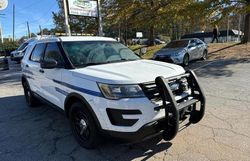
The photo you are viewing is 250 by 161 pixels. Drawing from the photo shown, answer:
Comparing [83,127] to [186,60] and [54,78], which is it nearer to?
[54,78]

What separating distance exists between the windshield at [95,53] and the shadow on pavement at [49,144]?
4.62 feet

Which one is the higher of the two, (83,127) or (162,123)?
(162,123)

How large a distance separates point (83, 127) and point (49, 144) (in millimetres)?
814

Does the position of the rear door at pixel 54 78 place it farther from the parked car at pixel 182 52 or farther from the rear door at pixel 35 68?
the parked car at pixel 182 52

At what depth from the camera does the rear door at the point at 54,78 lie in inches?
165

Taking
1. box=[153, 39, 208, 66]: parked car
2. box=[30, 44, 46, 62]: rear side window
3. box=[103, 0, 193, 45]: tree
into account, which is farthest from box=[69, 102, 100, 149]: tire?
box=[103, 0, 193, 45]: tree

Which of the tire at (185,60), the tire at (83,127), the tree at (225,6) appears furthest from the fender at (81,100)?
the tree at (225,6)

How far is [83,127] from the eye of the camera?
148 inches

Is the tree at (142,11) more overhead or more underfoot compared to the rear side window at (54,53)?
Result: more overhead

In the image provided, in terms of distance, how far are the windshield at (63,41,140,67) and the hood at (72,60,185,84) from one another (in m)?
0.31

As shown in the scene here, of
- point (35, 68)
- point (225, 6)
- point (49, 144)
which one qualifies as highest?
point (225, 6)

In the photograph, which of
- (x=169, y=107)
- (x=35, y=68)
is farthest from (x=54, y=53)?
(x=169, y=107)

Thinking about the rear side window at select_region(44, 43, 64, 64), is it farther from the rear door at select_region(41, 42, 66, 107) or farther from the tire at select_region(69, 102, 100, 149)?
the tire at select_region(69, 102, 100, 149)

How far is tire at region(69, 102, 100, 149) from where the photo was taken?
11.5 feet
